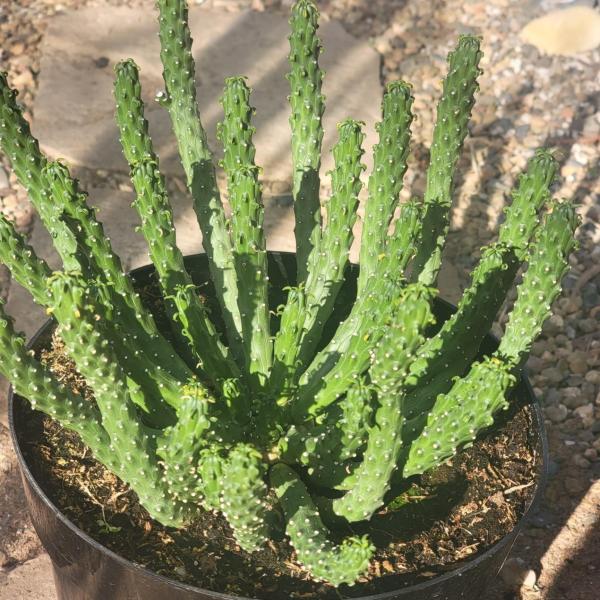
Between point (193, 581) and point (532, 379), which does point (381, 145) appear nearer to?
point (193, 581)

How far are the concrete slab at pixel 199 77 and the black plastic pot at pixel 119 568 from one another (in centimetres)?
241

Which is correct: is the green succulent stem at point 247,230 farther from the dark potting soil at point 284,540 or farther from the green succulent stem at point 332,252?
the dark potting soil at point 284,540

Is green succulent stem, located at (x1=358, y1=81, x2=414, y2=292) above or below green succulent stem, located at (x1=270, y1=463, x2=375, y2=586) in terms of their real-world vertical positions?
above

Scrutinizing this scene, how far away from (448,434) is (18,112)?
1.35 meters

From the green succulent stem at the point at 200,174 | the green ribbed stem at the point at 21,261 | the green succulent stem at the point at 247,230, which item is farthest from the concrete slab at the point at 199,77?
the green ribbed stem at the point at 21,261

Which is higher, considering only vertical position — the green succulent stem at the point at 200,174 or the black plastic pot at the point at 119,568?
the green succulent stem at the point at 200,174

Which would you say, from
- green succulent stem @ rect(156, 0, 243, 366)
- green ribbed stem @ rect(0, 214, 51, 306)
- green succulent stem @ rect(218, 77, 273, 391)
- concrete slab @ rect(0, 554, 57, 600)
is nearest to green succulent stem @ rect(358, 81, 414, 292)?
green succulent stem @ rect(218, 77, 273, 391)

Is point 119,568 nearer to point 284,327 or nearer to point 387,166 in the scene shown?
point 284,327

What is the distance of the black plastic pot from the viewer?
2.16m

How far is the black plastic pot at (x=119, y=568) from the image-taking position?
85.2 inches

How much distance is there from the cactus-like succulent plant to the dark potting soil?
11 centimetres

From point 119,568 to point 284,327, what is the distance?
731 millimetres

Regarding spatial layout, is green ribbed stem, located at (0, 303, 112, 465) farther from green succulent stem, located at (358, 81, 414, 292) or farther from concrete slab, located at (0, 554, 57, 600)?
concrete slab, located at (0, 554, 57, 600)

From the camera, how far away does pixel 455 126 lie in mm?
2646
